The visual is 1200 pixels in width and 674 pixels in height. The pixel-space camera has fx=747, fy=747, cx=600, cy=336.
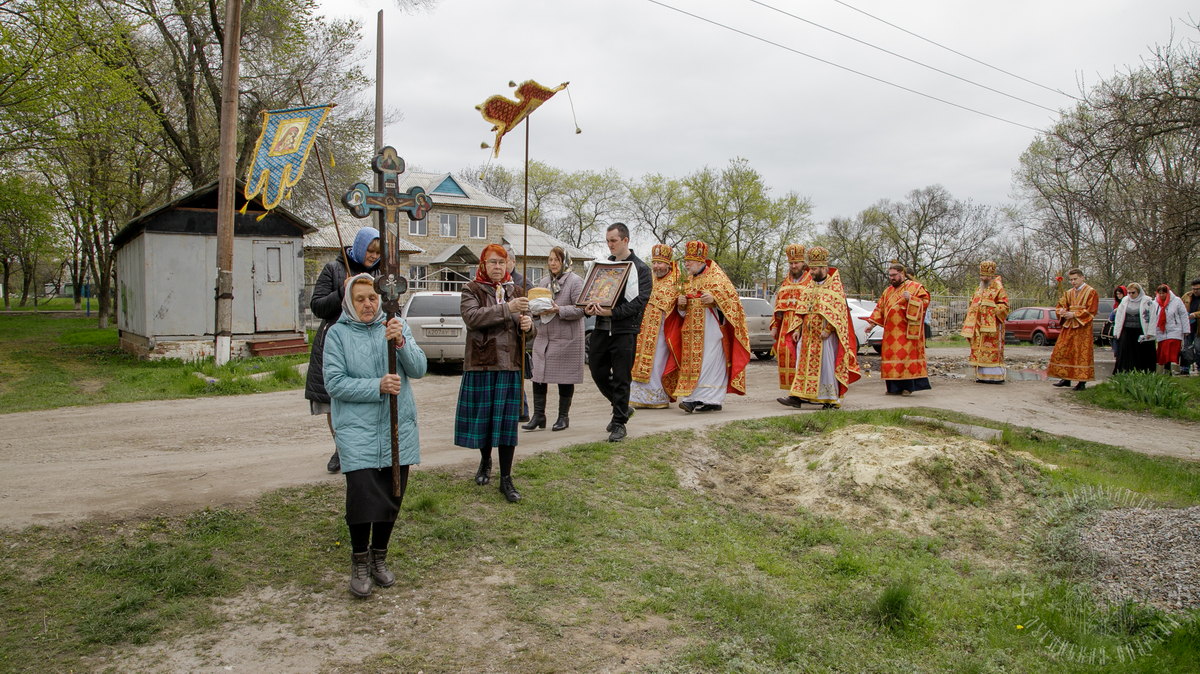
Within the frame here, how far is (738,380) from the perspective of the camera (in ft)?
31.3

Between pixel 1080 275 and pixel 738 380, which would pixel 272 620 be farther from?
pixel 1080 275

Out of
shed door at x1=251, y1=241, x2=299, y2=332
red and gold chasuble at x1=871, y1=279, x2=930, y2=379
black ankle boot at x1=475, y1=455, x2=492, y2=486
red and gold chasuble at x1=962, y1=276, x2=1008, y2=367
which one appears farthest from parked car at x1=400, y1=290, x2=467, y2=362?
red and gold chasuble at x1=962, y1=276, x2=1008, y2=367

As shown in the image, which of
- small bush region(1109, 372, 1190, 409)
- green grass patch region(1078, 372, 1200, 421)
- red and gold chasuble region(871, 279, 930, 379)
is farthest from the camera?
red and gold chasuble region(871, 279, 930, 379)

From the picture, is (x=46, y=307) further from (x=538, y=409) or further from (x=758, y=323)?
(x=538, y=409)

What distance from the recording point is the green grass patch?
1095 cm

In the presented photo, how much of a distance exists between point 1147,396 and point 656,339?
778 cm

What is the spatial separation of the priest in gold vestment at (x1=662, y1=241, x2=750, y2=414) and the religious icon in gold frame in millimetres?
2201

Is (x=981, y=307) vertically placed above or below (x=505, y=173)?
below

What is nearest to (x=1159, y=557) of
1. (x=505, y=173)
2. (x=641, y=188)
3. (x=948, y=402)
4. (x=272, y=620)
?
(x=272, y=620)

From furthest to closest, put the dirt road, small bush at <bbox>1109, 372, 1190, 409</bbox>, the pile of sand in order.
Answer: small bush at <bbox>1109, 372, 1190, 409</bbox>, the pile of sand, the dirt road

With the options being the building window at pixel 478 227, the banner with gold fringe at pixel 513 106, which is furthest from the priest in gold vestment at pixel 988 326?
the building window at pixel 478 227

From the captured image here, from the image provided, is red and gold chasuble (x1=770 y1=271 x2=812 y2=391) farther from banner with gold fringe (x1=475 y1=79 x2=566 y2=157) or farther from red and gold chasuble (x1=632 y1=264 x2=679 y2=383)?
banner with gold fringe (x1=475 y1=79 x2=566 y2=157)

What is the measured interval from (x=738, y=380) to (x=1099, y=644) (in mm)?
5954

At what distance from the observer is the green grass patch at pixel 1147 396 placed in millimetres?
10953
